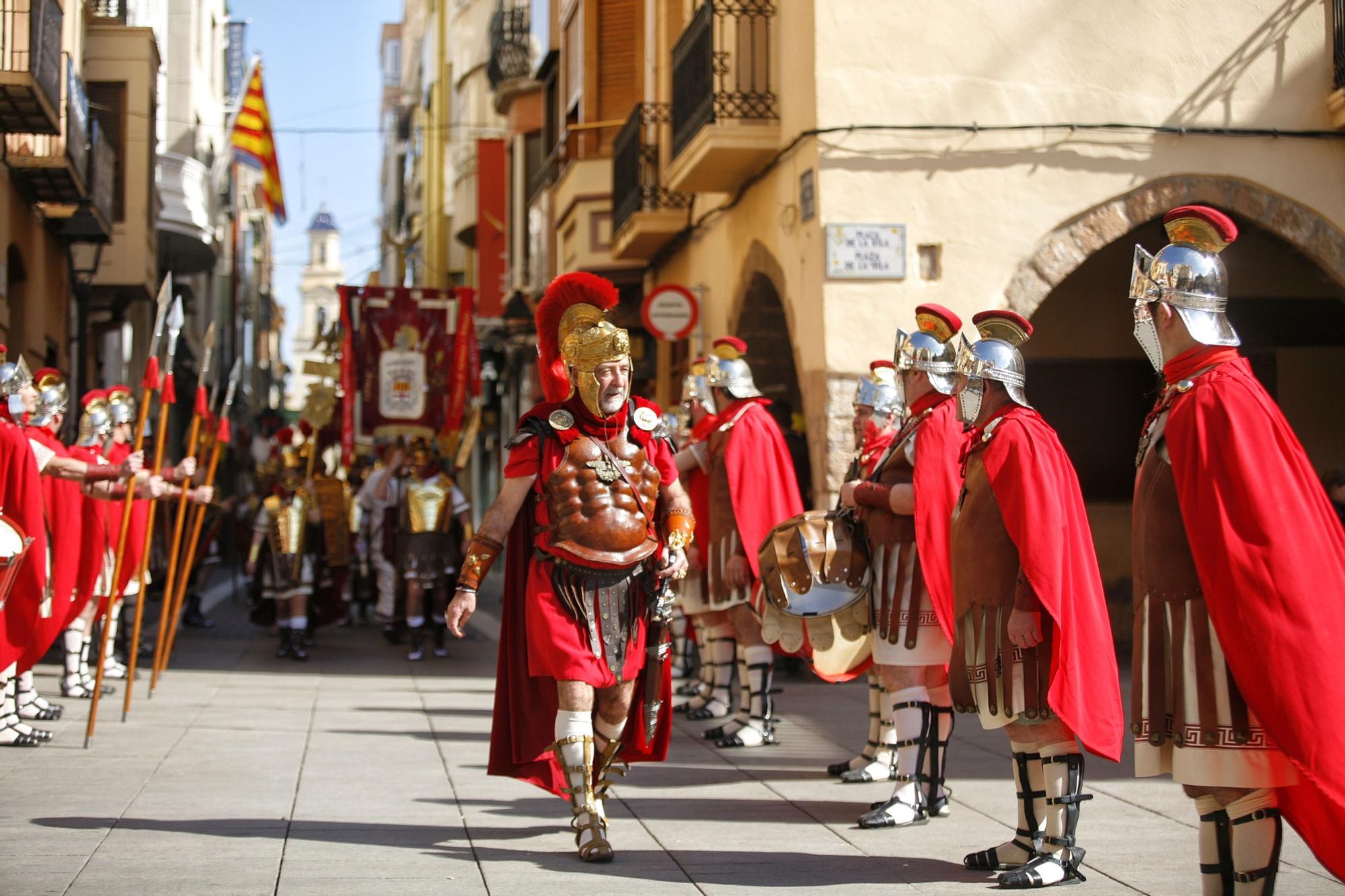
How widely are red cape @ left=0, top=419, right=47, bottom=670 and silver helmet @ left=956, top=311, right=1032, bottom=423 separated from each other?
525 cm

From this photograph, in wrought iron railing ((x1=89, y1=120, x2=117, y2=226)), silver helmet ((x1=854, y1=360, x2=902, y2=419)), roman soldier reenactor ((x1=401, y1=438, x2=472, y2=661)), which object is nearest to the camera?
silver helmet ((x1=854, y1=360, x2=902, y2=419))

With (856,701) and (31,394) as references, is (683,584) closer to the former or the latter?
(856,701)

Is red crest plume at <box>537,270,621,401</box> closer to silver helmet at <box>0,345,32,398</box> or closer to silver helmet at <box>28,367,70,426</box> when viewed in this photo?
silver helmet at <box>0,345,32,398</box>

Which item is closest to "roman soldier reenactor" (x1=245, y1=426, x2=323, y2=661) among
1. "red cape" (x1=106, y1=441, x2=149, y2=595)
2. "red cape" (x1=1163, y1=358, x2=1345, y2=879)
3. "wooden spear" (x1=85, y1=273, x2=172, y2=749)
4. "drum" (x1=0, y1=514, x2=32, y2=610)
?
"red cape" (x1=106, y1=441, x2=149, y2=595)

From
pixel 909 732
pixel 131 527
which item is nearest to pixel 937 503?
pixel 909 732

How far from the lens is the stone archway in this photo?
12898 millimetres

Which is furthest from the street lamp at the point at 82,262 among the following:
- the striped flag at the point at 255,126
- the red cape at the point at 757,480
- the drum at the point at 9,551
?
the red cape at the point at 757,480

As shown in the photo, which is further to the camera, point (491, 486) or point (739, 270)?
point (491, 486)

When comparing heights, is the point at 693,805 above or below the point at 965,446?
below

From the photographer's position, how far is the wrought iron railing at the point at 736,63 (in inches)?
550

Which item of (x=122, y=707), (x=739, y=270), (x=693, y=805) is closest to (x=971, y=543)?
(x=693, y=805)

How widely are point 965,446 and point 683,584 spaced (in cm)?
424

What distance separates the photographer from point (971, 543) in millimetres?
6051

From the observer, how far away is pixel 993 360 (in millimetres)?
6160
